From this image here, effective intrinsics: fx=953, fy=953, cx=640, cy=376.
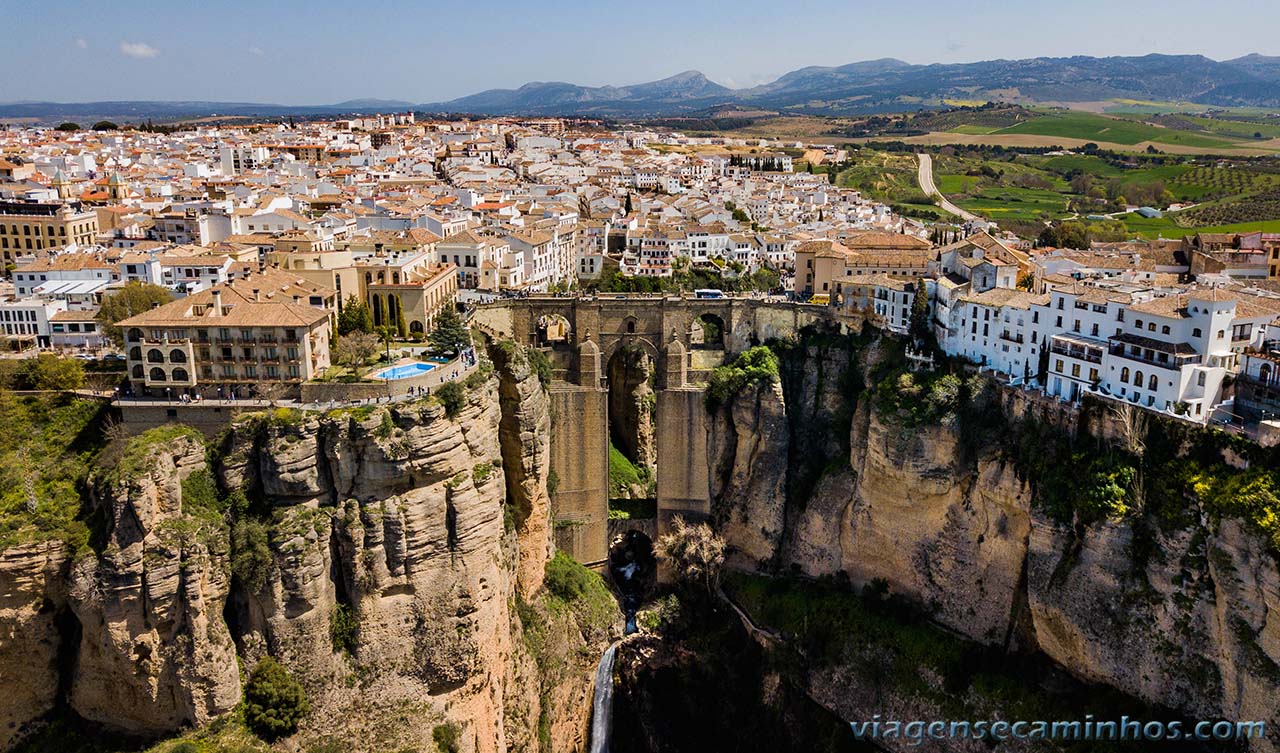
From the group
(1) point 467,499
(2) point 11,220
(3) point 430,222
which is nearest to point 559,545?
(1) point 467,499

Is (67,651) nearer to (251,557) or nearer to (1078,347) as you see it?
(251,557)

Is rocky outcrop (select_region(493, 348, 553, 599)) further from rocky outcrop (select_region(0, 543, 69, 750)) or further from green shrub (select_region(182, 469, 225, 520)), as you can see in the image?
rocky outcrop (select_region(0, 543, 69, 750))

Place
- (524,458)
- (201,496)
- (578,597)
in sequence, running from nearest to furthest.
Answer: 1. (201,496)
2. (524,458)
3. (578,597)

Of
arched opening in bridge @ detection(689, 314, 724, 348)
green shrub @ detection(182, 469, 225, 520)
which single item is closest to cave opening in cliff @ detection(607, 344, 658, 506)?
arched opening in bridge @ detection(689, 314, 724, 348)

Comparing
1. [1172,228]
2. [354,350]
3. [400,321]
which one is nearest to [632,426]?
[400,321]

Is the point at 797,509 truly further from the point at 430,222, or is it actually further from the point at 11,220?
the point at 11,220

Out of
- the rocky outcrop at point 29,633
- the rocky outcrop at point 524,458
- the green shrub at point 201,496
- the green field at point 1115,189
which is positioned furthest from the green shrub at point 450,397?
the green field at point 1115,189
